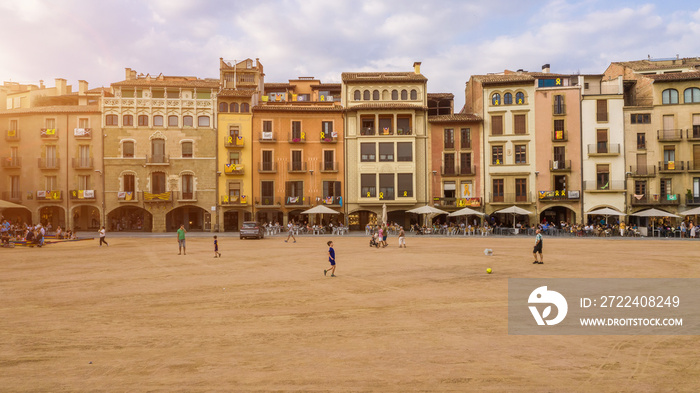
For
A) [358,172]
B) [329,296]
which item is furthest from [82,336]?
[358,172]

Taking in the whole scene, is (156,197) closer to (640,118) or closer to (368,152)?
(368,152)

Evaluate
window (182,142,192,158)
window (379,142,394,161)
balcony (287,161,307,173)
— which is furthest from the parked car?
window (379,142,394,161)

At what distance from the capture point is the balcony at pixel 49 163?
157 feet

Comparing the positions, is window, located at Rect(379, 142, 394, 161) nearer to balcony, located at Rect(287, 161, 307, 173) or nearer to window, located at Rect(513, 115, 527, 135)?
balcony, located at Rect(287, 161, 307, 173)

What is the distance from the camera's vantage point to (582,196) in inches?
1849

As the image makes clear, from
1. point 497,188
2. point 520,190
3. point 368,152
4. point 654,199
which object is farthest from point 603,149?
point 368,152

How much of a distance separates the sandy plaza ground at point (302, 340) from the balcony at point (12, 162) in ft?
127

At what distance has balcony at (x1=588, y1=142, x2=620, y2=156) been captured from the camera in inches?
1839

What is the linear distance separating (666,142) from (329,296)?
47.5 m

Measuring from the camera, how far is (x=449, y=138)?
49.9 m

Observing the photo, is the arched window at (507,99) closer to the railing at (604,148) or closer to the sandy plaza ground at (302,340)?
the railing at (604,148)

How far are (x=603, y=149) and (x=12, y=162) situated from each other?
64233 millimetres

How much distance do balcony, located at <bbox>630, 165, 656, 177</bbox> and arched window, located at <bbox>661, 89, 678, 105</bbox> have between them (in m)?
7.01

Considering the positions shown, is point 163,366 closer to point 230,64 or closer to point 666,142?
point 666,142
